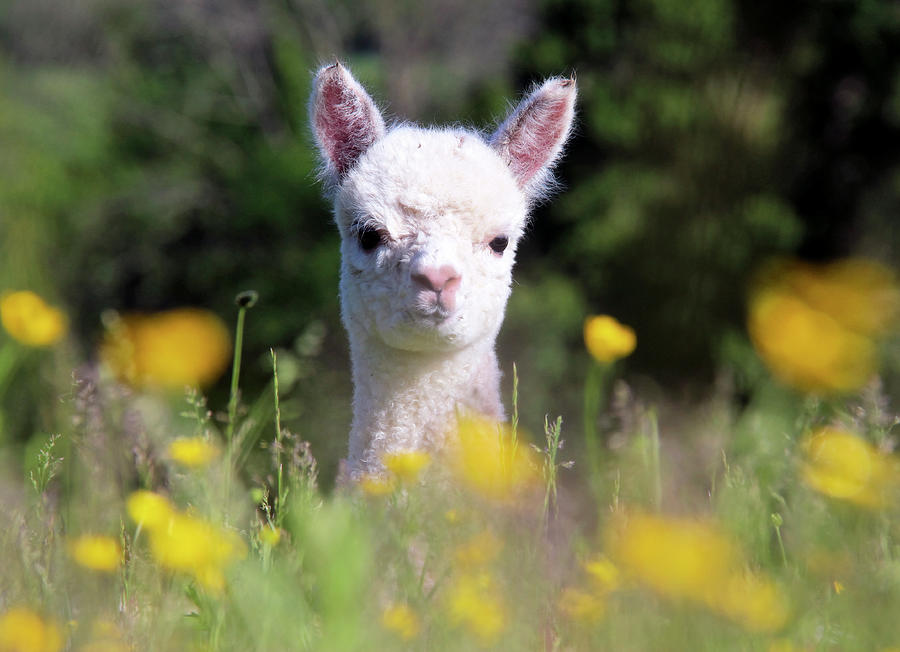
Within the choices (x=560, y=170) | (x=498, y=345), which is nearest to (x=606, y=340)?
(x=560, y=170)

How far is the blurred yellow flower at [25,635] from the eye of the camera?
144 cm

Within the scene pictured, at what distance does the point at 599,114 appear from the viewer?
444 inches

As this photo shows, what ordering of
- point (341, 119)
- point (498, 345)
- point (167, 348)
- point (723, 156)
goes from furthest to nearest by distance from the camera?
1. point (498, 345)
2. point (723, 156)
3. point (167, 348)
4. point (341, 119)

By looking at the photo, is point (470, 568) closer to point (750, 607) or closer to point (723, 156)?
point (750, 607)

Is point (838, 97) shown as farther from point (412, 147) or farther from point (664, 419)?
point (412, 147)

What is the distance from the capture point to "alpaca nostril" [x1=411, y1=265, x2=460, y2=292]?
2645 millimetres

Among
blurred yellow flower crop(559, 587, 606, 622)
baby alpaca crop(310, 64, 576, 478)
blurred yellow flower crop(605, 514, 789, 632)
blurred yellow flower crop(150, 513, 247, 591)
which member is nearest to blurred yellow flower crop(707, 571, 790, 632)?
blurred yellow flower crop(605, 514, 789, 632)

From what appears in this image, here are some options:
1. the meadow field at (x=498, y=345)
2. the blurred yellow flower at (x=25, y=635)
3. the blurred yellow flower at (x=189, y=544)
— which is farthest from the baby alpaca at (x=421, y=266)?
the blurred yellow flower at (x=25, y=635)

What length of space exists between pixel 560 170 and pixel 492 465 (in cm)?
970

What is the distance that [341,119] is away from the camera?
10.5 feet

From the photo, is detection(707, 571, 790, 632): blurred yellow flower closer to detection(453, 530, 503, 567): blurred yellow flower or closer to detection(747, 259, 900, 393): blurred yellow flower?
detection(453, 530, 503, 567): blurred yellow flower

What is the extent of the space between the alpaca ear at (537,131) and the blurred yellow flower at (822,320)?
0.92m

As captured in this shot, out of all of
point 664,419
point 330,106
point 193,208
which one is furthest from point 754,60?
point 193,208

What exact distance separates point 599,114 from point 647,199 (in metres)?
1.35
